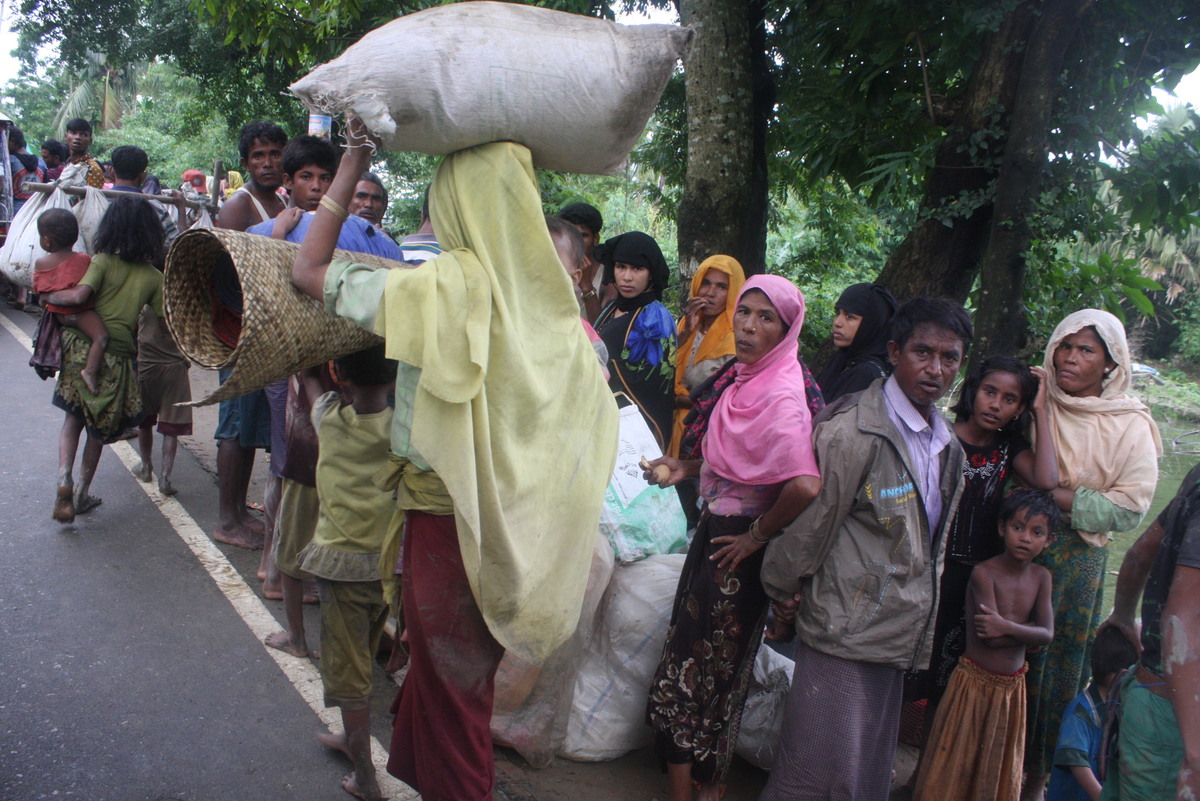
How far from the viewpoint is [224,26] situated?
1133 centimetres

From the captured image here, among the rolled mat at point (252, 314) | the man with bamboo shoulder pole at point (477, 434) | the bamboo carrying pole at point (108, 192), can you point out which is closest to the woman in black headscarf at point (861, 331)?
the man with bamboo shoulder pole at point (477, 434)

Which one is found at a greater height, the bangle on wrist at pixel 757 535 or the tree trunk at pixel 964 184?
the tree trunk at pixel 964 184

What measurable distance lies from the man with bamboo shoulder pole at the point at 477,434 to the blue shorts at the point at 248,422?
2.59 m

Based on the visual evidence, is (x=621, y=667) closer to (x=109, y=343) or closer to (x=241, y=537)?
(x=241, y=537)

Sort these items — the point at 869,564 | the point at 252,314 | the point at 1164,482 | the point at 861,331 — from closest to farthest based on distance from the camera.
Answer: the point at 252,314 < the point at 869,564 < the point at 861,331 < the point at 1164,482

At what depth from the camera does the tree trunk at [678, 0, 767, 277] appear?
16.7 feet

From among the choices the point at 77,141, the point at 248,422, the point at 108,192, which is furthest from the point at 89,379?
the point at 77,141

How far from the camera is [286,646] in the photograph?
3730 millimetres

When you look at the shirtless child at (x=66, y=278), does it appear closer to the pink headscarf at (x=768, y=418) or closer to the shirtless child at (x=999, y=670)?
the pink headscarf at (x=768, y=418)

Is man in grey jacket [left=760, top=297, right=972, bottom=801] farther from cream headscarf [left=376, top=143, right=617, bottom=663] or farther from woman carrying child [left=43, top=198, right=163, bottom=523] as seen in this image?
woman carrying child [left=43, top=198, right=163, bottom=523]

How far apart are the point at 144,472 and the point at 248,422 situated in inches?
59.6

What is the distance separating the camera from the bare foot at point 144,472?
567 cm

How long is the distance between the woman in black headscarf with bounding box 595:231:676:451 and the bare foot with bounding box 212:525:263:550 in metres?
2.18

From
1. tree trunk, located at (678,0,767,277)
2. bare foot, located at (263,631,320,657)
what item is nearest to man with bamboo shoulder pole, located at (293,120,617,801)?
bare foot, located at (263,631,320,657)
